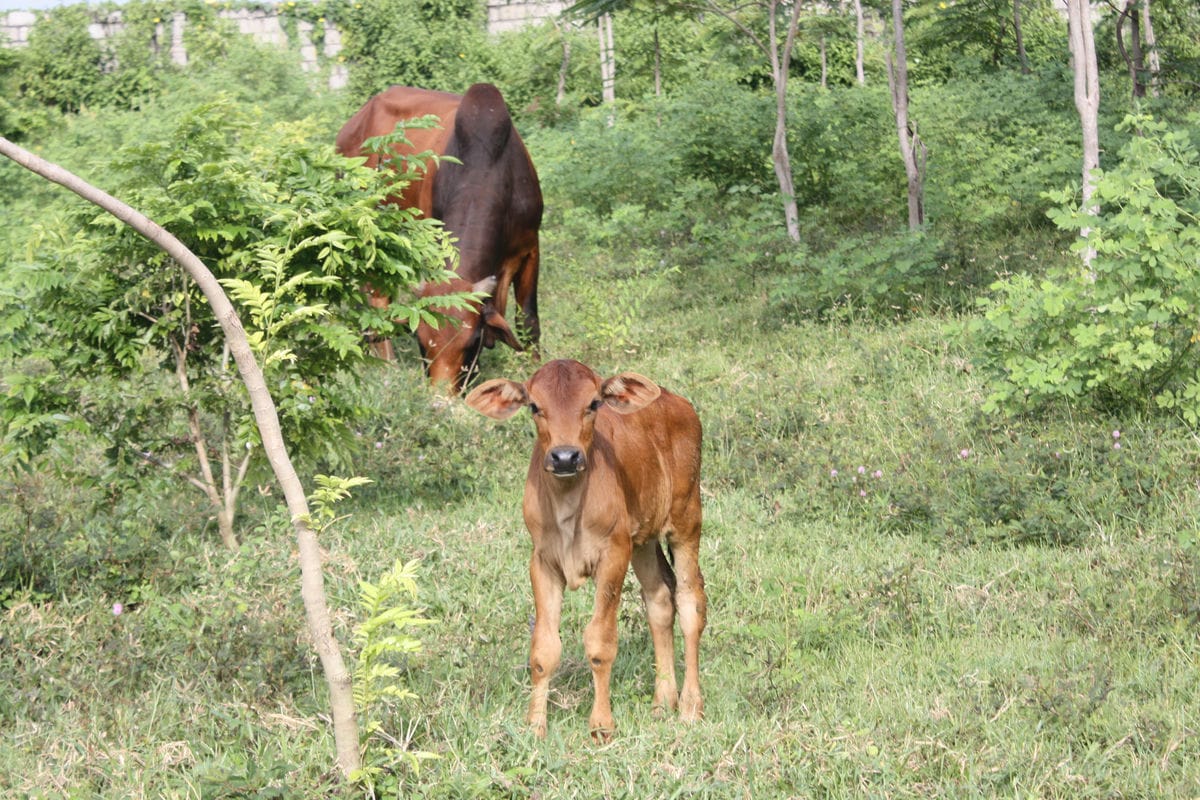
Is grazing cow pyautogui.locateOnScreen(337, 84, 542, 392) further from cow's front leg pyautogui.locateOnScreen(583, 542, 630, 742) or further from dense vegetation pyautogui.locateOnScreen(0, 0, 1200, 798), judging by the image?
cow's front leg pyautogui.locateOnScreen(583, 542, 630, 742)

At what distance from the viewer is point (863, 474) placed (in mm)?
6930

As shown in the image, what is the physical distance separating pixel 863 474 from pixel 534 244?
14.9 feet

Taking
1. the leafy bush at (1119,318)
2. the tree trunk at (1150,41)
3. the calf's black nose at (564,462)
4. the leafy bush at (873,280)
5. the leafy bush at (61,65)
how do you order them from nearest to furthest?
the calf's black nose at (564,462) < the leafy bush at (1119,318) < the leafy bush at (873,280) < the tree trunk at (1150,41) < the leafy bush at (61,65)

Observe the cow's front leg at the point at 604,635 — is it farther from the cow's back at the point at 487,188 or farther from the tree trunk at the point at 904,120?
the tree trunk at the point at 904,120

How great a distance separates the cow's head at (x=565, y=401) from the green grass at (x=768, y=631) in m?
0.67

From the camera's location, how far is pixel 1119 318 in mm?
6809

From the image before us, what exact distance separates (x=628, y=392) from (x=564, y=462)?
1.71 ft

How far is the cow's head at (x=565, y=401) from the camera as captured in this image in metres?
4.38

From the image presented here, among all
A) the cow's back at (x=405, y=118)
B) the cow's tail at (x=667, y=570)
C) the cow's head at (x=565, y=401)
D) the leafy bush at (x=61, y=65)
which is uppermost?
the leafy bush at (x=61, y=65)

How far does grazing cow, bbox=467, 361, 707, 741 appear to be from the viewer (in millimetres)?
4523

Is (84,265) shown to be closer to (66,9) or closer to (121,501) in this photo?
(121,501)

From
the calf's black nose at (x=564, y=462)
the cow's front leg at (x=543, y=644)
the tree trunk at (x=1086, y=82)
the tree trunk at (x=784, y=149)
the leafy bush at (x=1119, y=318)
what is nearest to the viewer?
the calf's black nose at (x=564, y=462)

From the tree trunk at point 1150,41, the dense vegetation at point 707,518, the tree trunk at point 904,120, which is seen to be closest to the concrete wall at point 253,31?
the tree trunk at point 1150,41

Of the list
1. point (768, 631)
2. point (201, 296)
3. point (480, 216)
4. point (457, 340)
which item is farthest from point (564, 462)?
point (480, 216)
